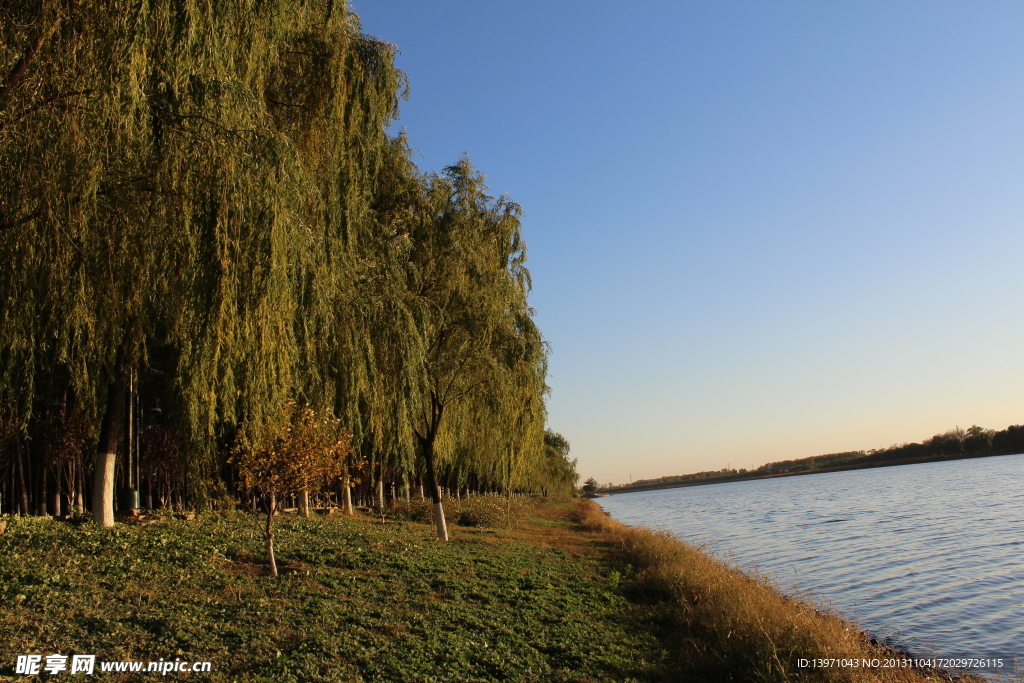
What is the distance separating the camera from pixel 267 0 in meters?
7.71

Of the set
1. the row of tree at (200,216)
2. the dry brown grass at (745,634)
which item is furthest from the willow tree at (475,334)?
the dry brown grass at (745,634)

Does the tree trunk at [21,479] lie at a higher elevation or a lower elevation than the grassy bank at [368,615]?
higher

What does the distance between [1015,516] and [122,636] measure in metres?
32.7

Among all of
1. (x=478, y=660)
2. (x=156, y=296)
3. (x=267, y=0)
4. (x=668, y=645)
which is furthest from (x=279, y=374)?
(x=668, y=645)

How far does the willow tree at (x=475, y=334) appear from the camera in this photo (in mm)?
16188

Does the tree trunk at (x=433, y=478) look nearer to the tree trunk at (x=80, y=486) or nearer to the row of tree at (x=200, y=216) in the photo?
the row of tree at (x=200, y=216)

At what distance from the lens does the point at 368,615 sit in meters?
8.58

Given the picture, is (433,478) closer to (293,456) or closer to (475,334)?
(475,334)

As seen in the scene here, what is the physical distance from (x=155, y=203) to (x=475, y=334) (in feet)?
34.3

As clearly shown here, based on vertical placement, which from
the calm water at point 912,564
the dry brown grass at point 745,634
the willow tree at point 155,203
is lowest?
the calm water at point 912,564

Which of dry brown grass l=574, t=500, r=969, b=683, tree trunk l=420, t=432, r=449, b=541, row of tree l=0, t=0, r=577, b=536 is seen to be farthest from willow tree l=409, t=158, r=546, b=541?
dry brown grass l=574, t=500, r=969, b=683

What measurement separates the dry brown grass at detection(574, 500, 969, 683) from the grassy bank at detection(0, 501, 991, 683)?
30mm

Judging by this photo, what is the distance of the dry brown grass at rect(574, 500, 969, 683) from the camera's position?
281 inches

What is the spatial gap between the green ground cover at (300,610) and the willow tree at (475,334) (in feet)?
14.6
